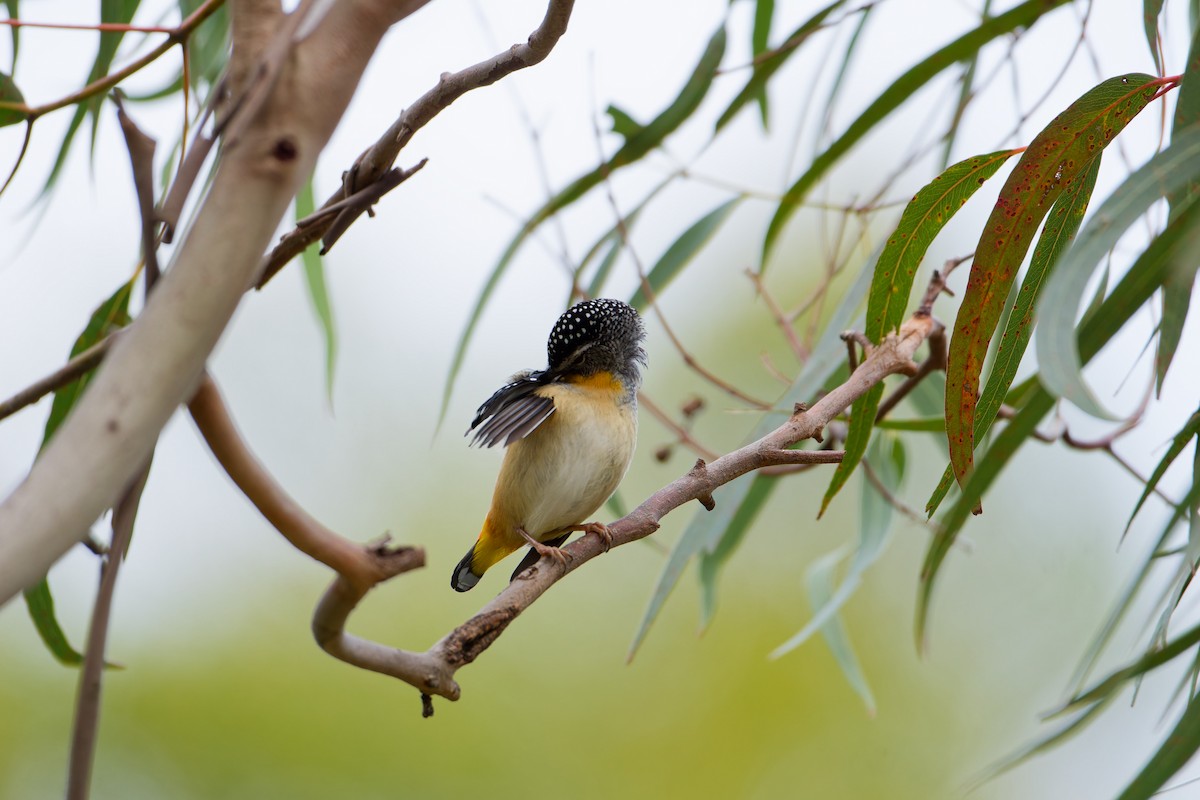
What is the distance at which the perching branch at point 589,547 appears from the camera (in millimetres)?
892

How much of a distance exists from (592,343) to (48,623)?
1139mm

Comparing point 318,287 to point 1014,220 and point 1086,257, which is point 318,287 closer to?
point 1014,220

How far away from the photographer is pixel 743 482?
1716mm

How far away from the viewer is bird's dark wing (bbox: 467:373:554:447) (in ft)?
5.66

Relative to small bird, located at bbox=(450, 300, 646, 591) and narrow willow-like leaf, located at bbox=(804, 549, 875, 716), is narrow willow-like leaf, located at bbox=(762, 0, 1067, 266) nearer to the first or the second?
small bird, located at bbox=(450, 300, 646, 591)

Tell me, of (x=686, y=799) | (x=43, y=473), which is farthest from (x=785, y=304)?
(x=43, y=473)

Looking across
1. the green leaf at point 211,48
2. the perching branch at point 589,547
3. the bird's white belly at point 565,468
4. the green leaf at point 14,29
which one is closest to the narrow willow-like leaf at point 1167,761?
the perching branch at point 589,547

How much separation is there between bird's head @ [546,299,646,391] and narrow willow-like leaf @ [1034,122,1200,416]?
4.28ft

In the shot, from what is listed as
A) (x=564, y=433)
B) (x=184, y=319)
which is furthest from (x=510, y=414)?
(x=184, y=319)

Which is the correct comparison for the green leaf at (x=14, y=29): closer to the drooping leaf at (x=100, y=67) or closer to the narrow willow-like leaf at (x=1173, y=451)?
the drooping leaf at (x=100, y=67)

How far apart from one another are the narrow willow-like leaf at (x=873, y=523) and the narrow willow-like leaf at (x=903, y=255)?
24.8 inches

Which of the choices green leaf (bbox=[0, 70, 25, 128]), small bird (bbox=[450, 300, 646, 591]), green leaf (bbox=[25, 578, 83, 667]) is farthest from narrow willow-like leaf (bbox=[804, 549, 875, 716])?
green leaf (bbox=[0, 70, 25, 128])

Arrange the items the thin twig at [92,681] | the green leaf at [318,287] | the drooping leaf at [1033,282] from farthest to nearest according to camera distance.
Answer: the green leaf at [318,287], the drooping leaf at [1033,282], the thin twig at [92,681]

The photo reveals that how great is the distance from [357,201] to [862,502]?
161 cm
